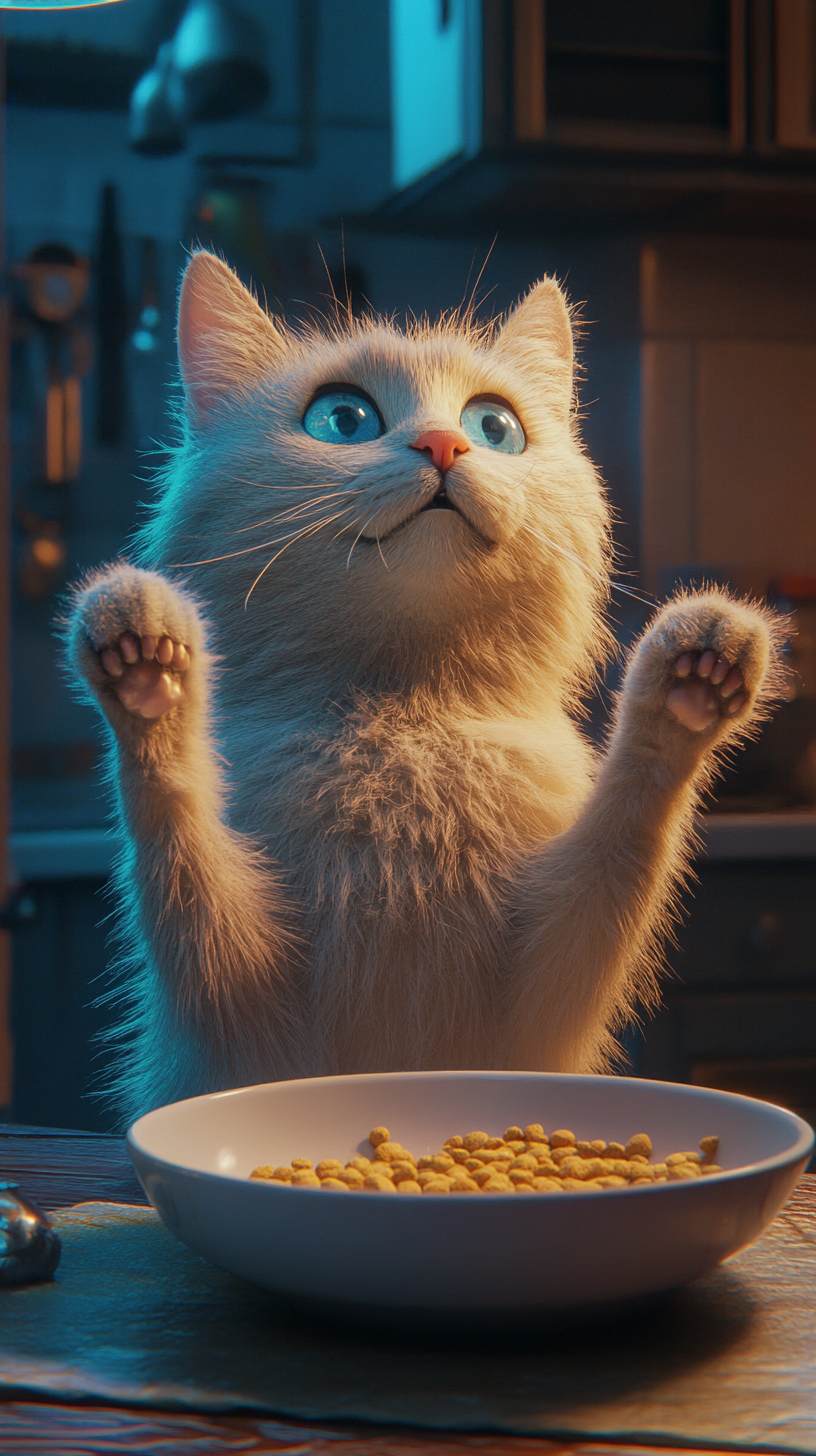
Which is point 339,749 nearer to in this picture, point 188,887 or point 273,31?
point 188,887

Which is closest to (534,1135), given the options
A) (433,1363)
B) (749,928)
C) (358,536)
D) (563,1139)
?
(563,1139)

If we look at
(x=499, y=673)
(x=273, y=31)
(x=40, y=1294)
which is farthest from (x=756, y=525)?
(x=40, y=1294)

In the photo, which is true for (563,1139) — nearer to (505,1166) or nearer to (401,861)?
(505,1166)

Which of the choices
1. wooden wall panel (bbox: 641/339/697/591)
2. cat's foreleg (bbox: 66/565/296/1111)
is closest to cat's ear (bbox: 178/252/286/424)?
cat's foreleg (bbox: 66/565/296/1111)

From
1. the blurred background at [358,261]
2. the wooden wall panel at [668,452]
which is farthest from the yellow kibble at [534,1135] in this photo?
the wooden wall panel at [668,452]

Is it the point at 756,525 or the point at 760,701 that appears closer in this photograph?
the point at 760,701

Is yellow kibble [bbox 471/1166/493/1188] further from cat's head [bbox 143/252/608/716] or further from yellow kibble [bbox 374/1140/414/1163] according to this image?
cat's head [bbox 143/252/608/716]

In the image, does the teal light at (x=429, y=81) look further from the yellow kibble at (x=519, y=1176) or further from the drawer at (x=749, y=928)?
the yellow kibble at (x=519, y=1176)
